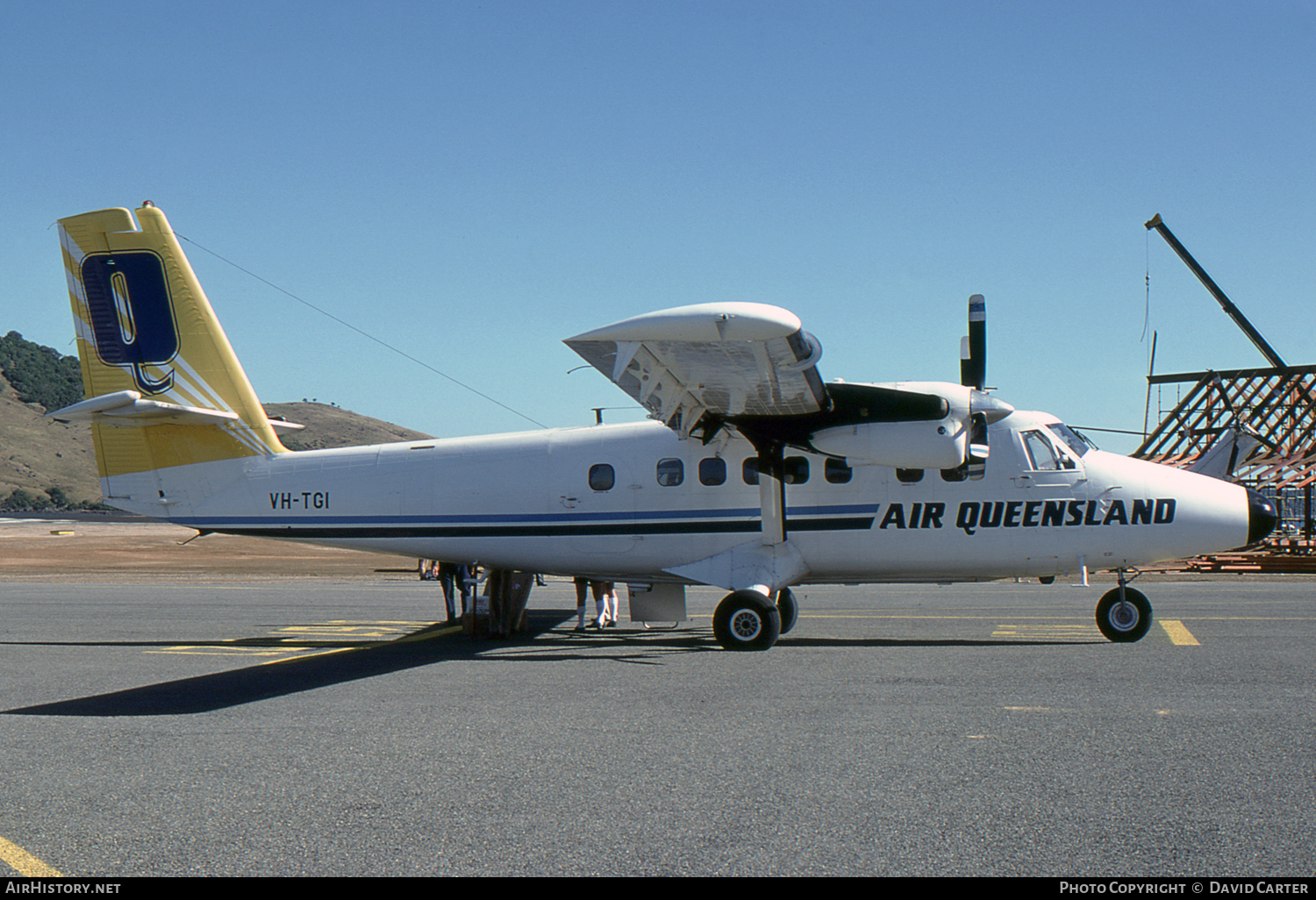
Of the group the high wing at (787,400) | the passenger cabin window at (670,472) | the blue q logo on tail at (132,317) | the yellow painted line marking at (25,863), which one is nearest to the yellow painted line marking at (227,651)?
the blue q logo on tail at (132,317)

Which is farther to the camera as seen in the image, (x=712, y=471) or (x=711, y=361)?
(x=712, y=471)

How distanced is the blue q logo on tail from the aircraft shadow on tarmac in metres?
4.14

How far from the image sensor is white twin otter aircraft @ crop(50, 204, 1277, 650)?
12.9 m

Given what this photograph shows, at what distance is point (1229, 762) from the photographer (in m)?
6.54

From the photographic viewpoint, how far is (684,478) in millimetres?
14133

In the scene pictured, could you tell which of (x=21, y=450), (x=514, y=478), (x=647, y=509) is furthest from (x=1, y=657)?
(x=21, y=450)

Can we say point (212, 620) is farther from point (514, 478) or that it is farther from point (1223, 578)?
point (1223, 578)

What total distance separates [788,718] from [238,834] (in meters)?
4.41

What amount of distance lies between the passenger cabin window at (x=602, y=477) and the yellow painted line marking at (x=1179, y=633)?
7594 millimetres

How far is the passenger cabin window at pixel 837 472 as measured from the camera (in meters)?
13.8

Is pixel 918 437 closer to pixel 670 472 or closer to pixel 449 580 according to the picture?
pixel 670 472

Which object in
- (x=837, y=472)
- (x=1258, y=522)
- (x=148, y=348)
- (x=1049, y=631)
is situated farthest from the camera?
(x=148, y=348)

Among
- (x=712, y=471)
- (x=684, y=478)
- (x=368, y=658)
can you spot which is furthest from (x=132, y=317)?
(x=712, y=471)

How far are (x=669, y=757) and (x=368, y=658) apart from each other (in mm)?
6945
